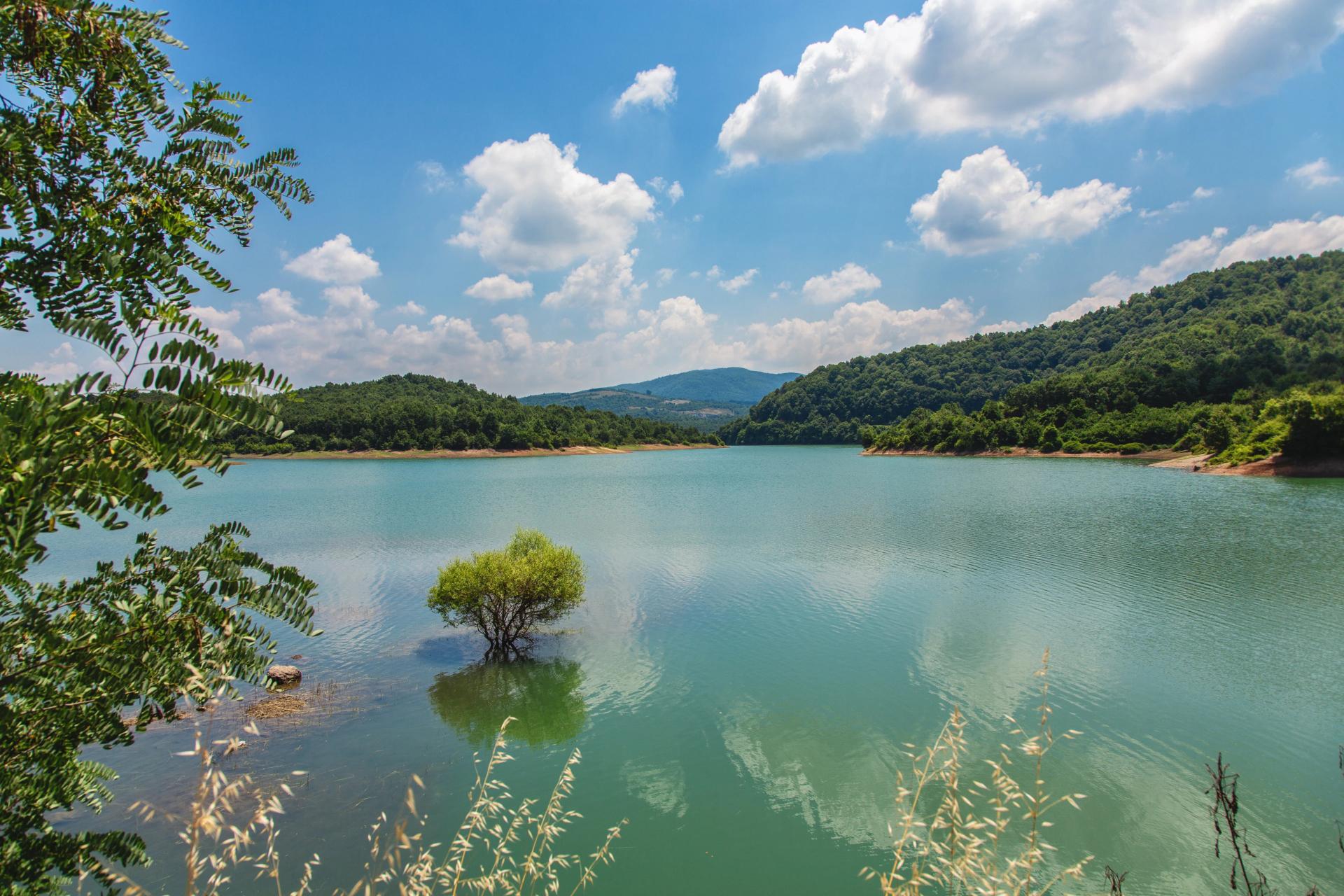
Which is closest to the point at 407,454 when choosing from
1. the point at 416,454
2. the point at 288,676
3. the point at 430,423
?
the point at 416,454

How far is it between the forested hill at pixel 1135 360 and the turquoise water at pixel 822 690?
7177 centimetres

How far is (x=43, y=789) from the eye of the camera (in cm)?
284

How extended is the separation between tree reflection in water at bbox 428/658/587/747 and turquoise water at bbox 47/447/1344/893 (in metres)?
0.08

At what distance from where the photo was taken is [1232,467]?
6078cm

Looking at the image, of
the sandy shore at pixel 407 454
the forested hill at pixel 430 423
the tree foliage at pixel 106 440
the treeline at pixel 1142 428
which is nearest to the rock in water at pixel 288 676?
the tree foliage at pixel 106 440

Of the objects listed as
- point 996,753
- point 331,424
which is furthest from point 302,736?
point 331,424

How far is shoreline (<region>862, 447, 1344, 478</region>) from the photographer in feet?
181

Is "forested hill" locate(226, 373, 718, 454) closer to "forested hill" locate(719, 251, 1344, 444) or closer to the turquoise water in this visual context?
"forested hill" locate(719, 251, 1344, 444)

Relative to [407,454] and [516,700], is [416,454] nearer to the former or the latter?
[407,454]

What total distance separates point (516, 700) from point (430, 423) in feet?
393

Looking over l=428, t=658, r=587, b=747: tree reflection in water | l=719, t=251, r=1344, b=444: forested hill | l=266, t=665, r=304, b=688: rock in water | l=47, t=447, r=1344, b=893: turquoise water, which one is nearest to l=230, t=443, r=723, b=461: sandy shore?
l=719, t=251, r=1344, b=444: forested hill

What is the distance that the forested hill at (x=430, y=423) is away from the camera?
119m

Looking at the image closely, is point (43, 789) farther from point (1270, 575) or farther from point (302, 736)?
point (1270, 575)

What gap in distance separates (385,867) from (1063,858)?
10.2m
